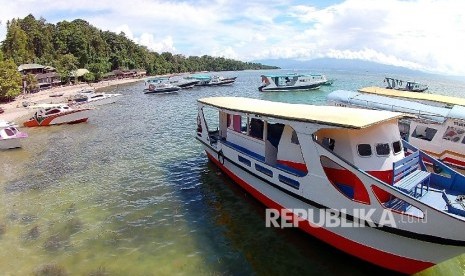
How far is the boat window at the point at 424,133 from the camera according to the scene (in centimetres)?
1998

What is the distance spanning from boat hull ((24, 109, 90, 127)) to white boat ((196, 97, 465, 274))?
30273 mm

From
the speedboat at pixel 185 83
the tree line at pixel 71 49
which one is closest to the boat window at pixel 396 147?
the tree line at pixel 71 49

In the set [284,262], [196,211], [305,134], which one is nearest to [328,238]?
[284,262]

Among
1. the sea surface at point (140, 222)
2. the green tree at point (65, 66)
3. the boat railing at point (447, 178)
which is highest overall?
the green tree at point (65, 66)

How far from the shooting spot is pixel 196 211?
16.1 meters

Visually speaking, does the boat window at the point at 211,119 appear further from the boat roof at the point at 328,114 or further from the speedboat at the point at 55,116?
the boat roof at the point at 328,114

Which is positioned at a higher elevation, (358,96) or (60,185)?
(358,96)

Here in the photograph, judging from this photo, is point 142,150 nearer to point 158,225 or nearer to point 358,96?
point 158,225

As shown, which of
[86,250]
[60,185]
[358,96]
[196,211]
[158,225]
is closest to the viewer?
[86,250]

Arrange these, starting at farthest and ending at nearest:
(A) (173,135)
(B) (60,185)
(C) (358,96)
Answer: (A) (173,135) < (C) (358,96) < (B) (60,185)

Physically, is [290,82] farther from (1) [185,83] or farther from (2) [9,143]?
(2) [9,143]

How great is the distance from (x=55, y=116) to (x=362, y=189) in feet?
119

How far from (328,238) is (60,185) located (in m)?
15.4

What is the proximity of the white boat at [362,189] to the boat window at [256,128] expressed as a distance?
3.06 feet
